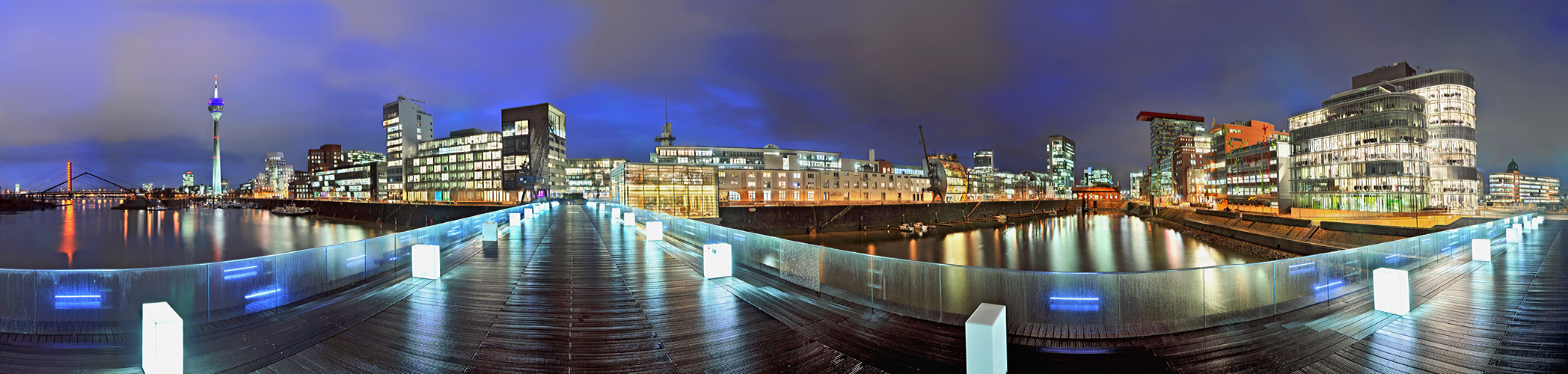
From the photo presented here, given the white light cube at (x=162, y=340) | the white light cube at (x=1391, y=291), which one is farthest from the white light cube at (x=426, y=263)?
the white light cube at (x=1391, y=291)

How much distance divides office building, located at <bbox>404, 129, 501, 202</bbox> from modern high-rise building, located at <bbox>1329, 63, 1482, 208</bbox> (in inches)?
4794

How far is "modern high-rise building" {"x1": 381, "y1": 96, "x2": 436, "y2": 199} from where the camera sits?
122 meters

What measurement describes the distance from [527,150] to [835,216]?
67064mm

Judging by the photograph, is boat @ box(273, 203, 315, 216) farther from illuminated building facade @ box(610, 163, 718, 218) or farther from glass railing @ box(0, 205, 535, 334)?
glass railing @ box(0, 205, 535, 334)

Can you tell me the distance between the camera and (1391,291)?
7.14 metres

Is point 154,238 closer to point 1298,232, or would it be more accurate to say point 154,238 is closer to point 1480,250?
point 1480,250

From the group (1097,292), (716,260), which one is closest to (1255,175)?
(1097,292)

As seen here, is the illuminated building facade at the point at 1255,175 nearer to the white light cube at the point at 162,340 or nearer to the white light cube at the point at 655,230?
the white light cube at the point at 655,230

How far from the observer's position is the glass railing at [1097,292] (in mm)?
6238

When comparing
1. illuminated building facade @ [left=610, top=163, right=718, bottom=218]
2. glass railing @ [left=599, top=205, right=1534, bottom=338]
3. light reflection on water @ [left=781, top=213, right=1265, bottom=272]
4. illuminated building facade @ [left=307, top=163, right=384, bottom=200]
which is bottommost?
light reflection on water @ [left=781, top=213, right=1265, bottom=272]

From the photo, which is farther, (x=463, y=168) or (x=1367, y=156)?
(x=463, y=168)

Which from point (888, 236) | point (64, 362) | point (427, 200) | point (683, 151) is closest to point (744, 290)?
point (64, 362)

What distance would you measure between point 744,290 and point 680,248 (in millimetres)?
6714

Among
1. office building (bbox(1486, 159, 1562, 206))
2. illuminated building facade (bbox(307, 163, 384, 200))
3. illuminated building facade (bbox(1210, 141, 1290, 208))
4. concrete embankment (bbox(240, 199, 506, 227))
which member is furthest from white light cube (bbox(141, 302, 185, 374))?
illuminated building facade (bbox(307, 163, 384, 200))
